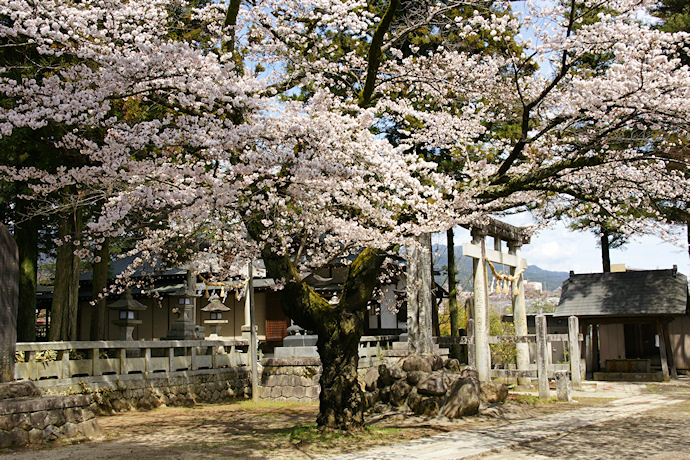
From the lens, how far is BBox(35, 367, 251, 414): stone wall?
1247 cm

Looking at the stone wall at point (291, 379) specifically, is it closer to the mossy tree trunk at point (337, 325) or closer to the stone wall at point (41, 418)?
the mossy tree trunk at point (337, 325)

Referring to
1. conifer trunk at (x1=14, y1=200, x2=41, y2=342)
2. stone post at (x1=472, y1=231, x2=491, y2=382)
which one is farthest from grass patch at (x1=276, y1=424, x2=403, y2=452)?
conifer trunk at (x1=14, y1=200, x2=41, y2=342)

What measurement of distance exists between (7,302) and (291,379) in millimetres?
8435

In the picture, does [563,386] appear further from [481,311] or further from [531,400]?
[481,311]

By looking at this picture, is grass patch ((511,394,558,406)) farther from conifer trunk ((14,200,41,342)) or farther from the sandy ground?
conifer trunk ((14,200,41,342))

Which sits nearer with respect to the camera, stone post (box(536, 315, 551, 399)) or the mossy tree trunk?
the mossy tree trunk

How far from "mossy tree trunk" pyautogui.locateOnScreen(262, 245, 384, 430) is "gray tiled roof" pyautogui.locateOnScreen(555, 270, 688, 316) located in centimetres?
1371

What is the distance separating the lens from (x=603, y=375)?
20.4 meters

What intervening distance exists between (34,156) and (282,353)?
8204mm

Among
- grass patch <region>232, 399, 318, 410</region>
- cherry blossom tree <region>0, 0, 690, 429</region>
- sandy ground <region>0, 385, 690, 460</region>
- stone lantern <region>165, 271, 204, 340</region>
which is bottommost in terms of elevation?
grass patch <region>232, 399, 318, 410</region>

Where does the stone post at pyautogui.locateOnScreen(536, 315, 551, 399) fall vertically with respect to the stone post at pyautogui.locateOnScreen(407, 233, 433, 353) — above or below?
below

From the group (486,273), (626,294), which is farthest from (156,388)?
(626,294)

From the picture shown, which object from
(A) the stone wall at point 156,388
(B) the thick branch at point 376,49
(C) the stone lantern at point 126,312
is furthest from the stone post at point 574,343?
(C) the stone lantern at point 126,312

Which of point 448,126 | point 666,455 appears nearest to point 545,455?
point 666,455
